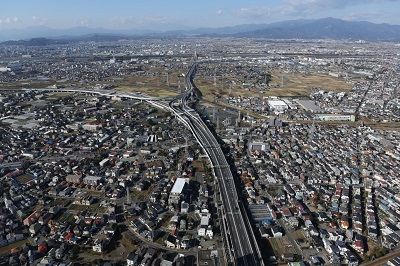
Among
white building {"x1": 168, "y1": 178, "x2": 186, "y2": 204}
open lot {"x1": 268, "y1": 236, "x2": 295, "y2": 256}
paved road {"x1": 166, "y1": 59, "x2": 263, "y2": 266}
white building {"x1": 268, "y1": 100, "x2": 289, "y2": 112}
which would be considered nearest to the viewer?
paved road {"x1": 166, "y1": 59, "x2": 263, "y2": 266}

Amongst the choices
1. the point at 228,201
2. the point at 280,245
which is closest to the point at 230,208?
the point at 228,201

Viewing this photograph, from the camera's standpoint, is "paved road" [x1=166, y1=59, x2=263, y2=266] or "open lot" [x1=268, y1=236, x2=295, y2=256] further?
"open lot" [x1=268, y1=236, x2=295, y2=256]

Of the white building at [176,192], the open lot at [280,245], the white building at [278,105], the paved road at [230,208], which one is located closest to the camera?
the paved road at [230,208]

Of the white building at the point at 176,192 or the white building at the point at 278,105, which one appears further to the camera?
the white building at the point at 278,105

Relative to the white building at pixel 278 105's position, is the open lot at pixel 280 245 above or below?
below

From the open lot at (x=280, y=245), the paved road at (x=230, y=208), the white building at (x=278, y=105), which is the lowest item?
the open lot at (x=280, y=245)

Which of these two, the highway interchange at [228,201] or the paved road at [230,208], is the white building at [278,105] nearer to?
the highway interchange at [228,201]

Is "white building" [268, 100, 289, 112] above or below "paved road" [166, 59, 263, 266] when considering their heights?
above

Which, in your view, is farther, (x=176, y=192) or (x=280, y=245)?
(x=176, y=192)

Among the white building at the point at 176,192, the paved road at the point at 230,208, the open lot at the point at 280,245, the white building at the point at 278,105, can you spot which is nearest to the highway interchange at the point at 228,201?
the paved road at the point at 230,208

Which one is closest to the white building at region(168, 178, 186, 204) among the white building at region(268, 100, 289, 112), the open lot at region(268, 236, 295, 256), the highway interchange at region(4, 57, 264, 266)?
the highway interchange at region(4, 57, 264, 266)

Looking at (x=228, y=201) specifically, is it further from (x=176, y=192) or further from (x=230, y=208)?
(x=176, y=192)

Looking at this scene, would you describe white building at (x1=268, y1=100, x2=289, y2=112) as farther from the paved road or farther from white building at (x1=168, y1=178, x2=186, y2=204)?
white building at (x1=168, y1=178, x2=186, y2=204)

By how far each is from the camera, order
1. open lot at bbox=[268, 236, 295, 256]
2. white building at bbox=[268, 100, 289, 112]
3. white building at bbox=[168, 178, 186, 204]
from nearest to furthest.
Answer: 1. open lot at bbox=[268, 236, 295, 256]
2. white building at bbox=[168, 178, 186, 204]
3. white building at bbox=[268, 100, 289, 112]
